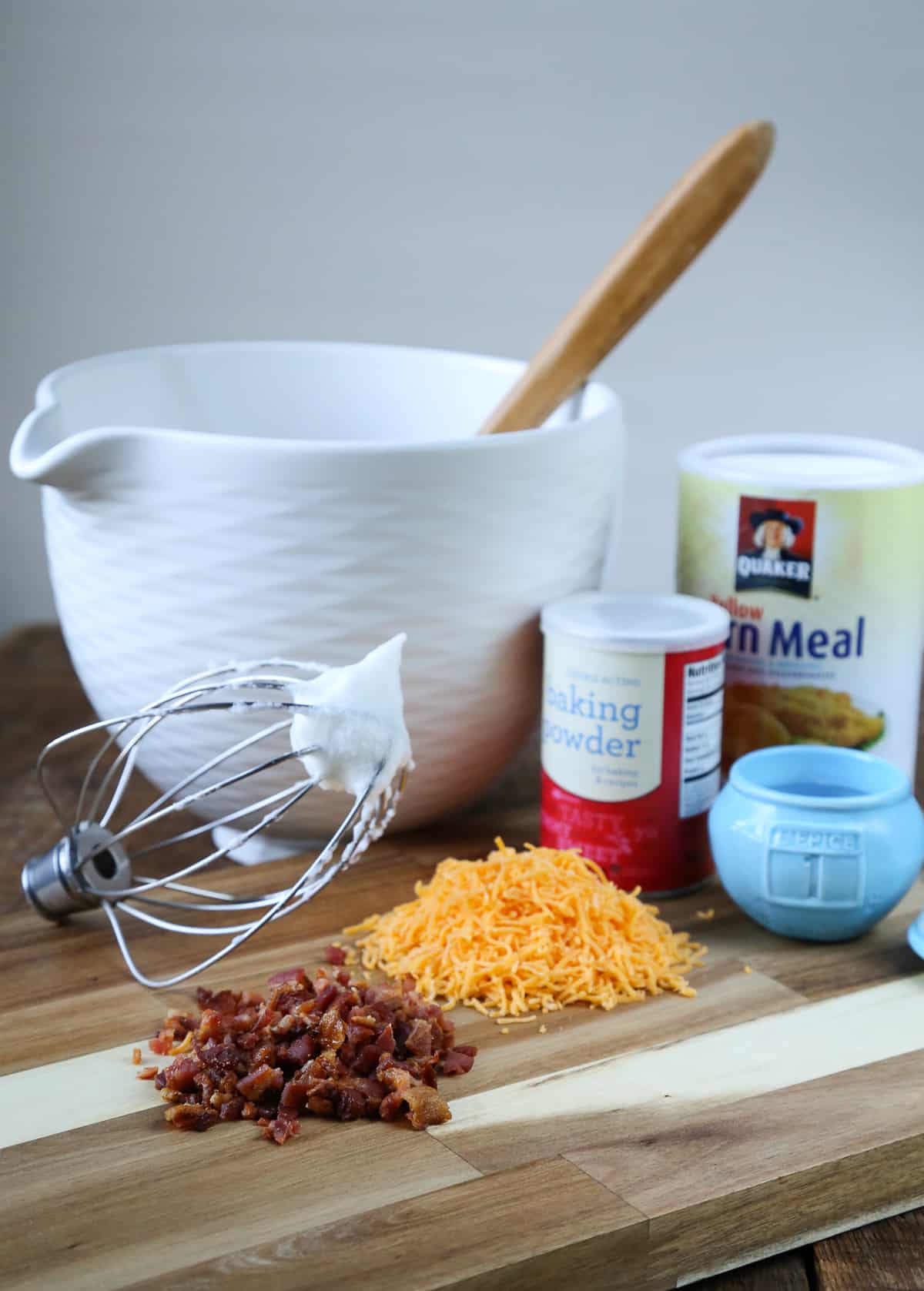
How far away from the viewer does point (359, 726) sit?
0.80 meters

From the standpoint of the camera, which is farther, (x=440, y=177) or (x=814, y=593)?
(x=440, y=177)

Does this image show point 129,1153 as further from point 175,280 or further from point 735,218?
point 735,218

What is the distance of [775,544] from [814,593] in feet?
0.14

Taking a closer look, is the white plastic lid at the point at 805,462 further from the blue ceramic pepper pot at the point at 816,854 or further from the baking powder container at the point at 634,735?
the blue ceramic pepper pot at the point at 816,854

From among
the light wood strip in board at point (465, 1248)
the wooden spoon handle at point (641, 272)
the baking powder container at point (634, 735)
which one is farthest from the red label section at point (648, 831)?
the light wood strip in board at point (465, 1248)

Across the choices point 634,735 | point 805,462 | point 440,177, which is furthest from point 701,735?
point 440,177

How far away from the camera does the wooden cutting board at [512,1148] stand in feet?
2.08

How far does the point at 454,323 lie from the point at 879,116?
47 cm

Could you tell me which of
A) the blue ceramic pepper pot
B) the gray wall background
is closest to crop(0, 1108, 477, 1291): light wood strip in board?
the blue ceramic pepper pot

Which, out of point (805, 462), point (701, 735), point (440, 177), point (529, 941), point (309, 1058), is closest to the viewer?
point (309, 1058)

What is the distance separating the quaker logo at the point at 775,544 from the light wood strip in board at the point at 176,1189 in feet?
1.58

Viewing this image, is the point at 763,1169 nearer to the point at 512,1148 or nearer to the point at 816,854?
the point at 512,1148

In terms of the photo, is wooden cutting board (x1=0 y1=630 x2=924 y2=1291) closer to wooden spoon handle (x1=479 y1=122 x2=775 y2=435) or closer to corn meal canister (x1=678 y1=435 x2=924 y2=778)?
corn meal canister (x1=678 y1=435 x2=924 y2=778)

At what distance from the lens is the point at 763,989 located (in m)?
0.87
